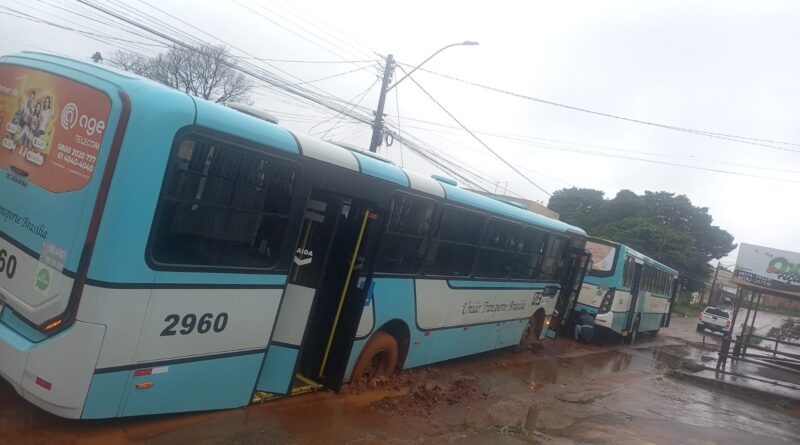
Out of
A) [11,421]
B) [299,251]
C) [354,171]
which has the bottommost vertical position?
[11,421]

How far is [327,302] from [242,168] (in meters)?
2.15

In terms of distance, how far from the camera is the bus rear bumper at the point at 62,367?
397 cm

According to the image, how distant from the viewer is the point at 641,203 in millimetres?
49031

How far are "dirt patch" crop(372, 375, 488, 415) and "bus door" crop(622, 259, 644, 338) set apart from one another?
10.1 meters

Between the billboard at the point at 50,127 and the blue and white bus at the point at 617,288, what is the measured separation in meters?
12.1

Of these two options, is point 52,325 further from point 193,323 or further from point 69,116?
point 69,116

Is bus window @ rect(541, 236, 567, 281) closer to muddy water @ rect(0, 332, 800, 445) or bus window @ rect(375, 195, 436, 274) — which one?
muddy water @ rect(0, 332, 800, 445)

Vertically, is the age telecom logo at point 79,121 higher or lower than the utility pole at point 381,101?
lower

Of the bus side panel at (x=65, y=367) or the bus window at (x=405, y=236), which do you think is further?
the bus window at (x=405, y=236)

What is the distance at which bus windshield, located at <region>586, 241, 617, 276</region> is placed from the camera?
15797 millimetres

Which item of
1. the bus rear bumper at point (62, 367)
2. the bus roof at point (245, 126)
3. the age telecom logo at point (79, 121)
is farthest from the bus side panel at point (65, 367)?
the bus roof at point (245, 126)

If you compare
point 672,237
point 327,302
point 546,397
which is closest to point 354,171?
point 327,302

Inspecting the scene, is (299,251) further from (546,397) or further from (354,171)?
(546,397)

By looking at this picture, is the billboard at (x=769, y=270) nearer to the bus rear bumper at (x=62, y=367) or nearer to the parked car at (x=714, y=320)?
the bus rear bumper at (x=62, y=367)
